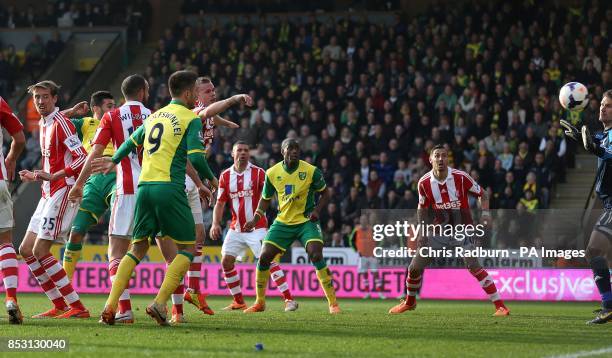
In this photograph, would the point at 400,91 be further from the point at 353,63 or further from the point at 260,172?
the point at 260,172

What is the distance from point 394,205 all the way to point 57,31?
49.8 feet

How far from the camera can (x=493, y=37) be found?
27297 millimetres

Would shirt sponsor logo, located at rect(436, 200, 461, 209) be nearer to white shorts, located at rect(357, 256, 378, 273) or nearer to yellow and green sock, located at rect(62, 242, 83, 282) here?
yellow and green sock, located at rect(62, 242, 83, 282)

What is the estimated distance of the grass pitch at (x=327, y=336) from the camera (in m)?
8.79

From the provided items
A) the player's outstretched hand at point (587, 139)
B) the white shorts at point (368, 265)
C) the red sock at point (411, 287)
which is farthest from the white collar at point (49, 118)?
the white shorts at point (368, 265)

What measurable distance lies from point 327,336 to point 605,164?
4388mm

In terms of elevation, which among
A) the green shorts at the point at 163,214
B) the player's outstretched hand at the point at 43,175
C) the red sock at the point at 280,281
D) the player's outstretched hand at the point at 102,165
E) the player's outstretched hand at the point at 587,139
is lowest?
the red sock at the point at 280,281

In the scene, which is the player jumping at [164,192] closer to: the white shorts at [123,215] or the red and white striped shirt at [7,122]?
the white shorts at [123,215]

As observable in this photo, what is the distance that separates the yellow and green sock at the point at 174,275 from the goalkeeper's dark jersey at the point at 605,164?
5.09 m

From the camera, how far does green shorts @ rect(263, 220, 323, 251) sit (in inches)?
581

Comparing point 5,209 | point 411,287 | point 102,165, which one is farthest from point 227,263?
point 102,165

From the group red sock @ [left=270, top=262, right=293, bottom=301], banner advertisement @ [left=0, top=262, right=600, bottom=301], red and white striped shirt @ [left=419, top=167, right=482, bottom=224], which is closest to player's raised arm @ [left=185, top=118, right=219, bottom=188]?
red and white striped shirt @ [left=419, top=167, right=482, bottom=224]

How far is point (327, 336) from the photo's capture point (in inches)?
404

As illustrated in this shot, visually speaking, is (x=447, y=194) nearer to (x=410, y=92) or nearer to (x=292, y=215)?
(x=292, y=215)
